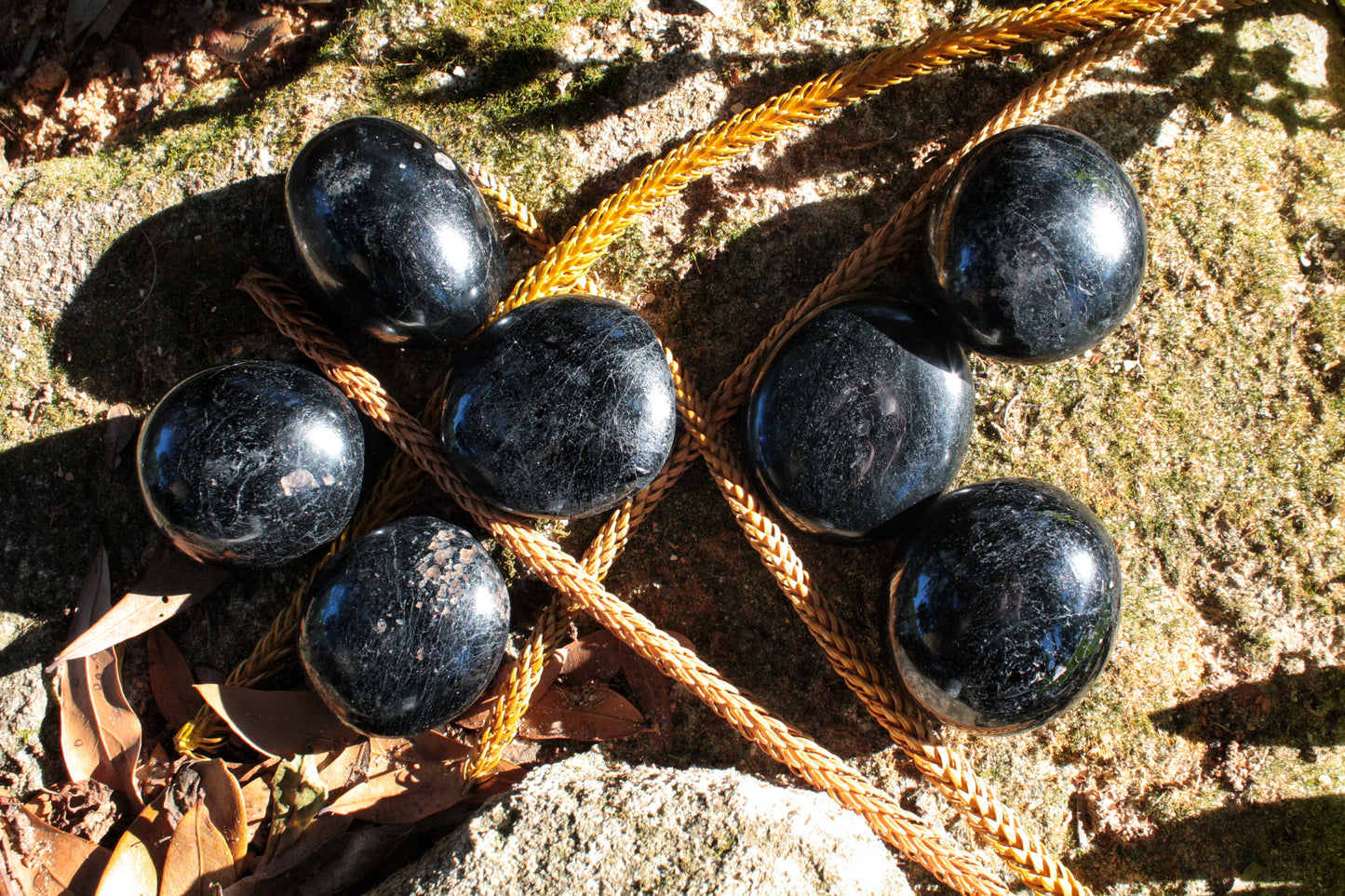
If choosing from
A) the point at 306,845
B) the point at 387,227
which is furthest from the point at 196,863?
the point at 387,227

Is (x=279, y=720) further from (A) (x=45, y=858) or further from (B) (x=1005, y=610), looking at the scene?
(B) (x=1005, y=610)

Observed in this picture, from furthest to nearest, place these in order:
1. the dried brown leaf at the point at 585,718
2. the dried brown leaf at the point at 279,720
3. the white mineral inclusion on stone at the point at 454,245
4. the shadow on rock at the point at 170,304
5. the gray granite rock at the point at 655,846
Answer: the shadow on rock at the point at 170,304, the dried brown leaf at the point at 585,718, the dried brown leaf at the point at 279,720, the white mineral inclusion on stone at the point at 454,245, the gray granite rock at the point at 655,846

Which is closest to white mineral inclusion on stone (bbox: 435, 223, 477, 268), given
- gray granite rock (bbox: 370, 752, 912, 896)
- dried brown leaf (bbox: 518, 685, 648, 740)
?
Result: dried brown leaf (bbox: 518, 685, 648, 740)

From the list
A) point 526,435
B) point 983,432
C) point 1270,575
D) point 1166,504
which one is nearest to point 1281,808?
point 1270,575

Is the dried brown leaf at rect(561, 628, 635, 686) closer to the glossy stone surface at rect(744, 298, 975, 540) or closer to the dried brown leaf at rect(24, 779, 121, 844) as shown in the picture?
the glossy stone surface at rect(744, 298, 975, 540)

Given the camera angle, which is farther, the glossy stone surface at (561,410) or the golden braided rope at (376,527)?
the golden braided rope at (376,527)

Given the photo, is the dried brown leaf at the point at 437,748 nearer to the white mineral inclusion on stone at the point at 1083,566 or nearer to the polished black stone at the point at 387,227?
the polished black stone at the point at 387,227

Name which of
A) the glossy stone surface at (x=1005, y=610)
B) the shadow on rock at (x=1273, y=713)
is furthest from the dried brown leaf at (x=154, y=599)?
the shadow on rock at (x=1273, y=713)
